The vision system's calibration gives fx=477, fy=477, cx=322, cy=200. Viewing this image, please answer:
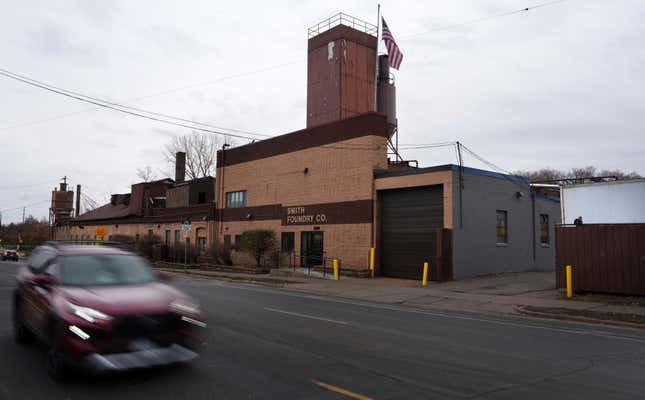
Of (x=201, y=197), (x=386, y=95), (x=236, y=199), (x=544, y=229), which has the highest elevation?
(x=386, y=95)

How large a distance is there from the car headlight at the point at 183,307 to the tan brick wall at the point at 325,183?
1869 centimetres

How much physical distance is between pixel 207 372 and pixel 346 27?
32.8 meters

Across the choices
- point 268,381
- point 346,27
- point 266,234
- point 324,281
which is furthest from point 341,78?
point 268,381

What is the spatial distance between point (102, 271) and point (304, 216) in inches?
867

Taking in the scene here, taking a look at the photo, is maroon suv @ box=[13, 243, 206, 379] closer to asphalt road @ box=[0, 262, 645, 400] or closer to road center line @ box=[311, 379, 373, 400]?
asphalt road @ box=[0, 262, 645, 400]

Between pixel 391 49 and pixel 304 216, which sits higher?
pixel 391 49

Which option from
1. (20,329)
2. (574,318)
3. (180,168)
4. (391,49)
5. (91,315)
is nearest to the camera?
(91,315)

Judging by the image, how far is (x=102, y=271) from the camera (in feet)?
23.1

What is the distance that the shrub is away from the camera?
97.5ft

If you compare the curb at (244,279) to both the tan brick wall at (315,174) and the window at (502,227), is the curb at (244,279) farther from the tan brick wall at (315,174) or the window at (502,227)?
the window at (502,227)

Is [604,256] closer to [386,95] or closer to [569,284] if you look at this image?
[569,284]

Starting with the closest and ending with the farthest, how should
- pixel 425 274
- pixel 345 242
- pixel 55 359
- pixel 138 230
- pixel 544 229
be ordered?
pixel 55 359 → pixel 425 274 → pixel 345 242 → pixel 544 229 → pixel 138 230

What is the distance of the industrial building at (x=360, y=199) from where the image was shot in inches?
899

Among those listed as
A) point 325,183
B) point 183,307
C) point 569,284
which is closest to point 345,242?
point 325,183
